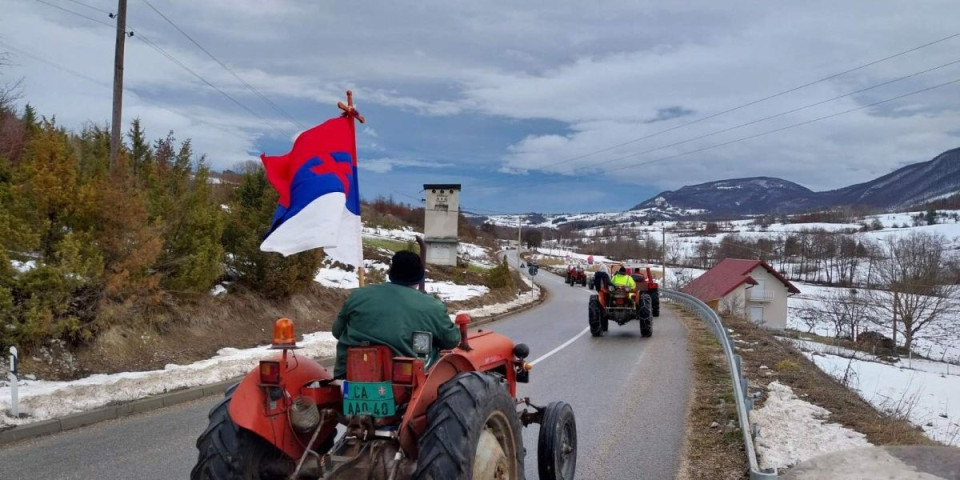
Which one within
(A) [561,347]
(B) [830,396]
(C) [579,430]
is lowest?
(A) [561,347]

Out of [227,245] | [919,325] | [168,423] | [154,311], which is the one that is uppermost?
[227,245]

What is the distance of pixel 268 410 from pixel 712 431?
17.6ft

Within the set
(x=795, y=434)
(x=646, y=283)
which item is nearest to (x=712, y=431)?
(x=795, y=434)

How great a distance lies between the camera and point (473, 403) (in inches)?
146

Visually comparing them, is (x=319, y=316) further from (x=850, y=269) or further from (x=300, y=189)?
(x=850, y=269)

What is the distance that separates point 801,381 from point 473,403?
747 cm

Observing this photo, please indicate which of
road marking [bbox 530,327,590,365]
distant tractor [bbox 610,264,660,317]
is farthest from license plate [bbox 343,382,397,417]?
distant tractor [bbox 610,264,660,317]

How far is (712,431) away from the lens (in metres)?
7.39

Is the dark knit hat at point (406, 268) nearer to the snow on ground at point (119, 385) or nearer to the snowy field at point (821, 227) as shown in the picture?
the snow on ground at point (119, 385)

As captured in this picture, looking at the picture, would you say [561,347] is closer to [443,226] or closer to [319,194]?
[319,194]

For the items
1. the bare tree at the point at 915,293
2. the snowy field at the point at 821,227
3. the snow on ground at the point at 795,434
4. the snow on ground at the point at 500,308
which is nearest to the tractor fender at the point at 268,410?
the snow on ground at the point at 795,434

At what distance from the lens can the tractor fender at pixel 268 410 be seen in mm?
3711

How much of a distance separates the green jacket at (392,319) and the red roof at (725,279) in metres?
50.2

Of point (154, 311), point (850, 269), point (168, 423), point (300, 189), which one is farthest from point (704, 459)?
point (850, 269)
